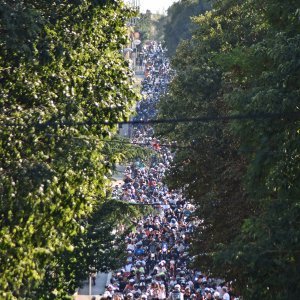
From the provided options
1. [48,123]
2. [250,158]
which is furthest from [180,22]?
[48,123]

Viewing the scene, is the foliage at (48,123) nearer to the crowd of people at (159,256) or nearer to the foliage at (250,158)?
the foliage at (250,158)

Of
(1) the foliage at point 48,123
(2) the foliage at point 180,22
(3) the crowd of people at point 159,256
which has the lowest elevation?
(1) the foliage at point 48,123

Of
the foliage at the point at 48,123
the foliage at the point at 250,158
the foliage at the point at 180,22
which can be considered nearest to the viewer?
the foliage at the point at 48,123

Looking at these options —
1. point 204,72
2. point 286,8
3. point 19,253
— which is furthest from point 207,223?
point 19,253

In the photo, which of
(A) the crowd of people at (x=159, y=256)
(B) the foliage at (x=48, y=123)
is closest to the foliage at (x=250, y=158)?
(A) the crowd of people at (x=159, y=256)

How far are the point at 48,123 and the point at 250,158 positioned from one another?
566 cm

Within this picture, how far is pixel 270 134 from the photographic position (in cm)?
1537

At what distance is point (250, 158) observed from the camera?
19312 millimetres

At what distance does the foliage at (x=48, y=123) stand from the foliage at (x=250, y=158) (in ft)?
7.72

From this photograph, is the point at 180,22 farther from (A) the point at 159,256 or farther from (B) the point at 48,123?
(B) the point at 48,123

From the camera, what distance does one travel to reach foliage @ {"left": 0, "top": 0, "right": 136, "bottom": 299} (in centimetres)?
1416

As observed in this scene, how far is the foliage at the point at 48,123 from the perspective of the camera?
1416 centimetres

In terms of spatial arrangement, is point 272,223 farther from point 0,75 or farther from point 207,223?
point 207,223

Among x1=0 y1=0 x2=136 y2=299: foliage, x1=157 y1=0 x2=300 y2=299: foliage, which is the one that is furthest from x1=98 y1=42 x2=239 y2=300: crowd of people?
x1=0 y1=0 x2=136 y2=299: foliage
